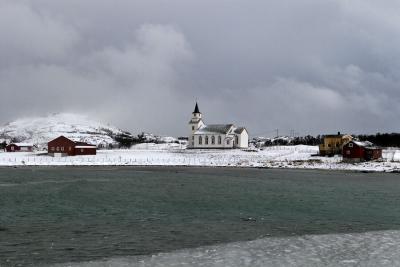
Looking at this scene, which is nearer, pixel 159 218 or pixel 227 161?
pixel 159 218

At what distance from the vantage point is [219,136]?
134m

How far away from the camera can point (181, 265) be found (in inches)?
542

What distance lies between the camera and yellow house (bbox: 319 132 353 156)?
9828 centimetres

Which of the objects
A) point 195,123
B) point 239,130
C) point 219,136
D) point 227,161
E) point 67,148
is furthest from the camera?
point 195,123

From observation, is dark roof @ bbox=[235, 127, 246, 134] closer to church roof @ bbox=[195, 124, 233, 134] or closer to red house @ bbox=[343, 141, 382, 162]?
church roof @ bbox=[195, 124, 233, 134]

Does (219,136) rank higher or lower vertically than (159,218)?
higher

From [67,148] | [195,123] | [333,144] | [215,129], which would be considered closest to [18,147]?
[67,148]

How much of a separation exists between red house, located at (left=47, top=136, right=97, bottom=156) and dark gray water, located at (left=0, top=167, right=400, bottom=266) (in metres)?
74.4

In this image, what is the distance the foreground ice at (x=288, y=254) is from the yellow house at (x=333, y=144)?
273 feet

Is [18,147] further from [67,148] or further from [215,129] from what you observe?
[215,129]

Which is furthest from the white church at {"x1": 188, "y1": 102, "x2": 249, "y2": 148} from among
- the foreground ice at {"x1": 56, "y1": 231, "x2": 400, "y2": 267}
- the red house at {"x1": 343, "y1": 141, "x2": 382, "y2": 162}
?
the foreground ice at {"x1": 56, "y1": 231, "x2": 400, "y2": 267}

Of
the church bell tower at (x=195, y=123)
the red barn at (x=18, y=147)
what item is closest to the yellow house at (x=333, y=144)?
the church bell tower at (x=195, y=123)

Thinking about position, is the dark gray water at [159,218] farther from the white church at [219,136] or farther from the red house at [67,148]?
the white church at [219,136]

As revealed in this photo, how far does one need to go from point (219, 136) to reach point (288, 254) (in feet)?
391
